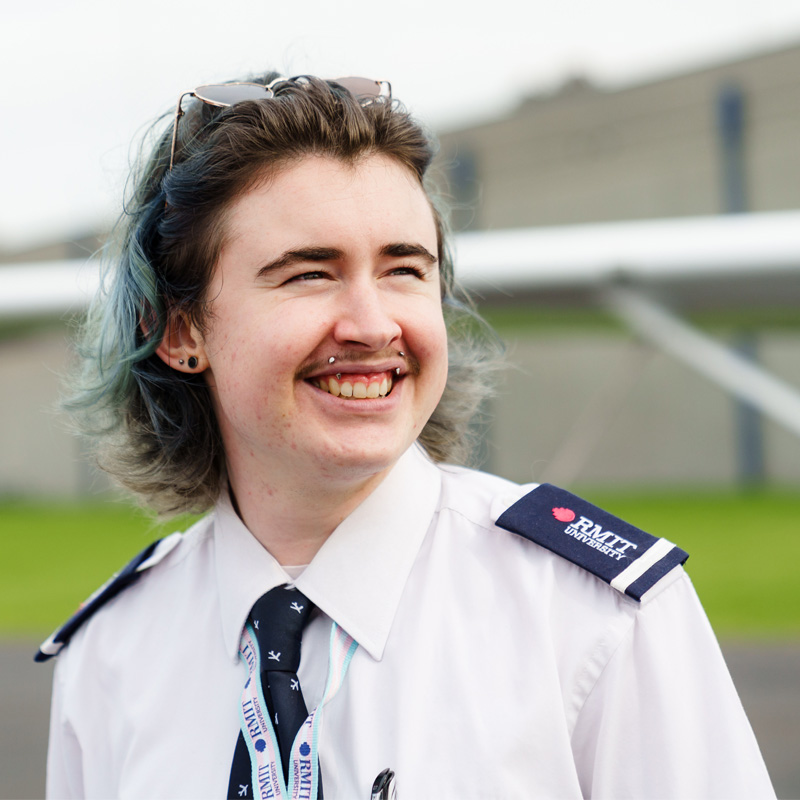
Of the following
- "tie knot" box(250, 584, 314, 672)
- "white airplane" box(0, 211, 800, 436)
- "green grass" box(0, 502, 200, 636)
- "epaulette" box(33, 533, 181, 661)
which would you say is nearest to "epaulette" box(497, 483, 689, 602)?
"tie knot" box(250, 584, 314, 672)

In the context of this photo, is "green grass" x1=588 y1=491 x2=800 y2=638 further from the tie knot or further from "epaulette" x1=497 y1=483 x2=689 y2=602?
Result: the tie knot

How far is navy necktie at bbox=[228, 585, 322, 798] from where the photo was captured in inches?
58.6

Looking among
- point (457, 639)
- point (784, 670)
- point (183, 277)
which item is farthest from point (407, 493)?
point (784, 670)

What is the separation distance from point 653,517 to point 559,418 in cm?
794

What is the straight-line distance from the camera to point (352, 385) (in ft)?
4.99

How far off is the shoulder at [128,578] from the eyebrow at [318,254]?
27.6 inches

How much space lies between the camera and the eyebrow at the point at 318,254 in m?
1.51

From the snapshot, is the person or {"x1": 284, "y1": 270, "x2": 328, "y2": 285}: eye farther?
{"x1": 284, "y1": 270, "x2": 328, "y2": 285}: eye

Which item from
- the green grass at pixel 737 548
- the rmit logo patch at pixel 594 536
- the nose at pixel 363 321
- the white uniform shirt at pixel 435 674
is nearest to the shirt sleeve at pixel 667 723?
the white uniform shirt at pixel 435 674

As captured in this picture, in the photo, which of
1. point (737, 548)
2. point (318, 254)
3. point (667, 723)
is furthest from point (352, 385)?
point (737, 548)

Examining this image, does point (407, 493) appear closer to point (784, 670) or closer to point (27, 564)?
point (784, 670)

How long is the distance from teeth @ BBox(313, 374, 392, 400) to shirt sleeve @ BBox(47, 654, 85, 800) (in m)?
0.88

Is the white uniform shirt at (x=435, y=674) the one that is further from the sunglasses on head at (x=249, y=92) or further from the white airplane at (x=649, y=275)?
the white airplane at (x=649, y=275)

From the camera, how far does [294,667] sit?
61.3 inches
